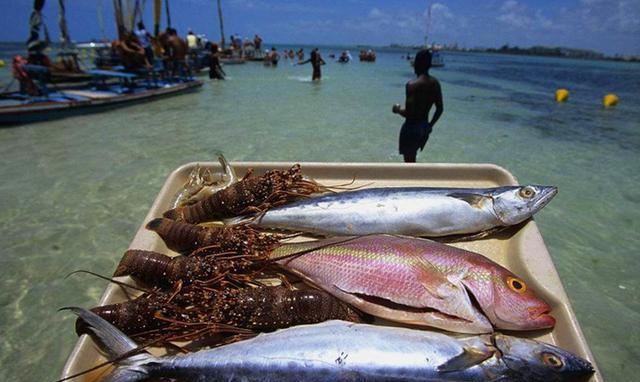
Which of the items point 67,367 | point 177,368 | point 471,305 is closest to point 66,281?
point 67,367

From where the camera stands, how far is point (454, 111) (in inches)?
749

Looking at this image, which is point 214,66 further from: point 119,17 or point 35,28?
point 35,28

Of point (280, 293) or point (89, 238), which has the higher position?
point (280, 293)

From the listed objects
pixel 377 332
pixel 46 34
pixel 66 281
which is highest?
pixel 46 34

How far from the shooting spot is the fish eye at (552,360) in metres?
1.75

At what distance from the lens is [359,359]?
1.77 meters

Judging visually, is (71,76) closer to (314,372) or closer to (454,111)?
(454,111)

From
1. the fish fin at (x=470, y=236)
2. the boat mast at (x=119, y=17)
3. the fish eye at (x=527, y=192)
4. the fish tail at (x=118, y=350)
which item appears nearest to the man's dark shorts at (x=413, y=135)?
the fish eye at (x=527, y=192)

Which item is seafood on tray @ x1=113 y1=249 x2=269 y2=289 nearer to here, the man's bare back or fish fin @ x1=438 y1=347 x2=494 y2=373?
fish fin @ x1=438 y1=347 x2=494 y2=373

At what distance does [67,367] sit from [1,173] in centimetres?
920

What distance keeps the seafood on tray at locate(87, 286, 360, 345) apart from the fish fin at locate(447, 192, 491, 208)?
5.21ft

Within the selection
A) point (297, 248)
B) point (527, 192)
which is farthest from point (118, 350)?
point (527, 192)

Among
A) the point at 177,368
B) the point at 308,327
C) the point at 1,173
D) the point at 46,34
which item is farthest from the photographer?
the point at 46,34

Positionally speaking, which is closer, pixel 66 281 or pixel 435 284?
pixel 435 284
